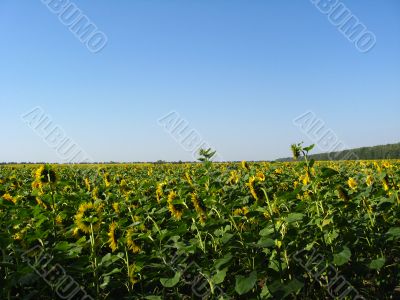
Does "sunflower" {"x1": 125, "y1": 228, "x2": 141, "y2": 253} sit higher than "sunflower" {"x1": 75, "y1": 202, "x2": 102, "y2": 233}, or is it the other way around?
"sunflower" {"x1": 75, "y1": 202, "x2": 102, "y2": 233}

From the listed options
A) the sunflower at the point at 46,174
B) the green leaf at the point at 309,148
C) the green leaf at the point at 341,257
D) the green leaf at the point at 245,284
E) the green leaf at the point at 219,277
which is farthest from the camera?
the sunflower at the point at 46,174

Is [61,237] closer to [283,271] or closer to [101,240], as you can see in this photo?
[101,240]

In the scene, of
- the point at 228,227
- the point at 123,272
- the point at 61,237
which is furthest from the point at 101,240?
the point at 228,227

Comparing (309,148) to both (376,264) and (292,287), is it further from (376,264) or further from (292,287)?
(292,287)

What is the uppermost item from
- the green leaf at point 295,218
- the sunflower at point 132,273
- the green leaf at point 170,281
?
the green leaf at point 295,218

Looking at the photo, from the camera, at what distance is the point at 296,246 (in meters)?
3.36

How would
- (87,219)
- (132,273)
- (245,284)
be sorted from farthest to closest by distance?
(87,219) < (132,273) < (245,284)

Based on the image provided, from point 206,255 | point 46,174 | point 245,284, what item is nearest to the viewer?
point 245,284

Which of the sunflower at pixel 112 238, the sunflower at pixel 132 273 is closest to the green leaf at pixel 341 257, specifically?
the sunflower at pixel 132 273

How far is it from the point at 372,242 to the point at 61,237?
3379 millimetres

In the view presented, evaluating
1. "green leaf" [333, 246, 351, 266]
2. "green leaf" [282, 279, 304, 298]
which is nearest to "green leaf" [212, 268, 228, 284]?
"green leaf" [282, 279, 304, 298]

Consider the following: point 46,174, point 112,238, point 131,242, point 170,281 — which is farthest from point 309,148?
point 46,174

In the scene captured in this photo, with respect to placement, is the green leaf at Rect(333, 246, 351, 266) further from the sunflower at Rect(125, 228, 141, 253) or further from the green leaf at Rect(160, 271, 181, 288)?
the sunflower at Rect(125, 228, 141, 253)

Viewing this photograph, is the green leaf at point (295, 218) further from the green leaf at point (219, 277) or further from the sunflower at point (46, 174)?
the sunflower at point (46, 174)
